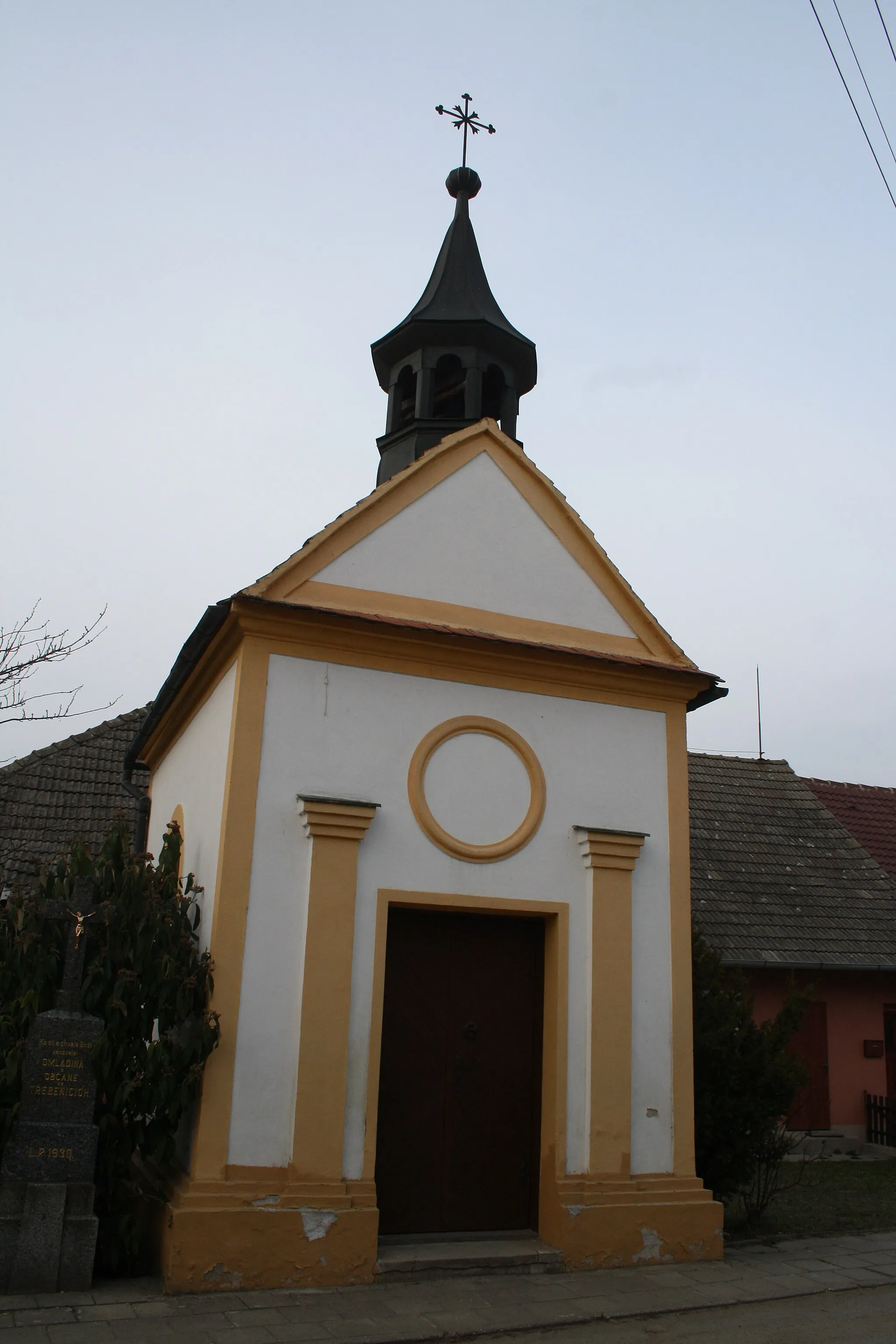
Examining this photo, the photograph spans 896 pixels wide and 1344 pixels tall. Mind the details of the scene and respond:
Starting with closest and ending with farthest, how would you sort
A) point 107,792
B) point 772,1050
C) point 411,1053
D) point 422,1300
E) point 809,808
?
point 422,1300 < point 411,1053 < point 772,1050 < point 107,792 < point 809,808

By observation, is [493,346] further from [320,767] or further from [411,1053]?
[411,1053]

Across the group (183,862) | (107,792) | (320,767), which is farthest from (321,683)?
(107,792)

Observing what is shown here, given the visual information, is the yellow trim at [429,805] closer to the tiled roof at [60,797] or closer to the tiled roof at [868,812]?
the tiled roof at [60,797]

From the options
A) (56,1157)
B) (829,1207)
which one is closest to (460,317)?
(56,1157)

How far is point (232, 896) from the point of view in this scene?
22.6 ft

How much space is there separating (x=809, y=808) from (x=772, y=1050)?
10.1 m

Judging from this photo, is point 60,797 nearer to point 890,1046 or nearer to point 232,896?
point 232,896

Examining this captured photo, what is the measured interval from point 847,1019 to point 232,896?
36.2 feet

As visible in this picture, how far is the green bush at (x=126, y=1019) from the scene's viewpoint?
6496 millimetres

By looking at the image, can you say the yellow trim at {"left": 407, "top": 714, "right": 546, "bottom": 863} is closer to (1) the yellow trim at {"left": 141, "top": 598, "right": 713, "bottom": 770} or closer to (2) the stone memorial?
(1) the yellow trim at {"left": 141, "top": 598, "right": 713, "bottom": 770}

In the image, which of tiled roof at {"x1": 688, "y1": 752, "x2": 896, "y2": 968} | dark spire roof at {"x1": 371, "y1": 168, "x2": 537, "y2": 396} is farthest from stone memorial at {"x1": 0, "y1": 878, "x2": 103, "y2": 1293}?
tiled roof at {"x1": 688, "y1": 752, "x2": 896, "y2": 968}

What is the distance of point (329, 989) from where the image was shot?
695 centimetres

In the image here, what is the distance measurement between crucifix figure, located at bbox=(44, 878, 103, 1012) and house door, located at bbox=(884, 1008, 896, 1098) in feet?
40.5

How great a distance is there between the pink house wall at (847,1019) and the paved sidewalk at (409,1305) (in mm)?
7106
